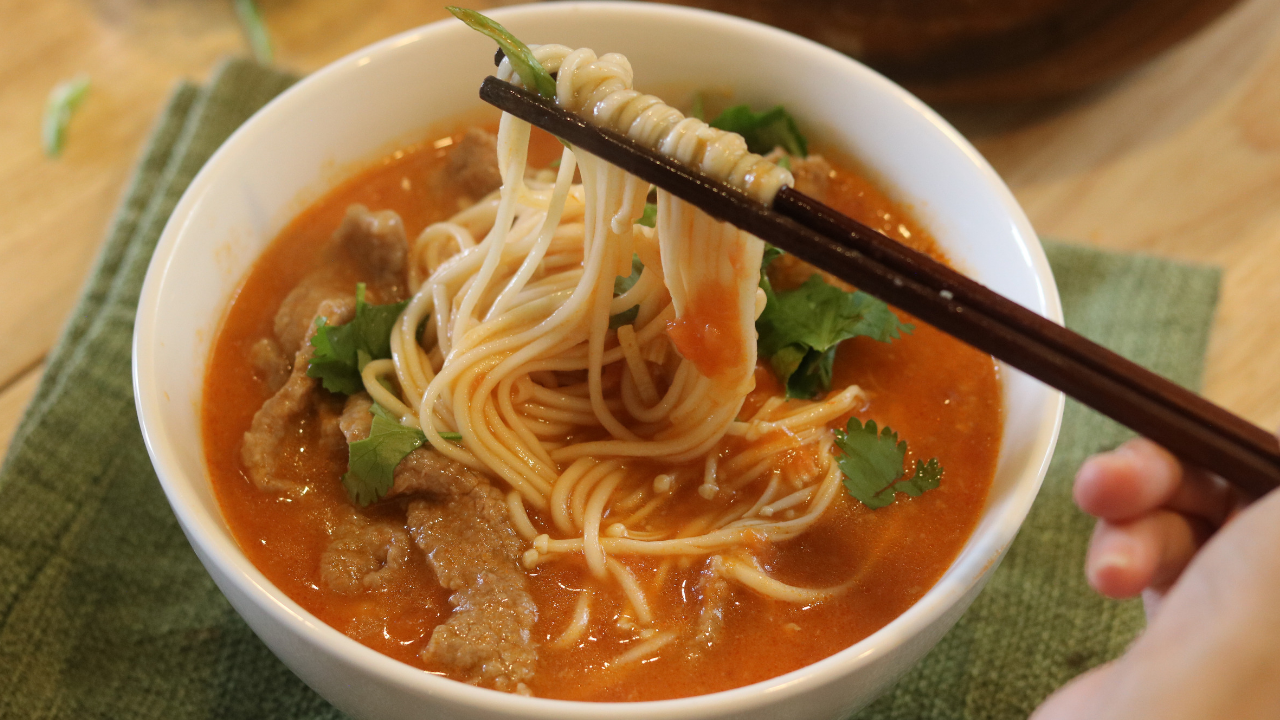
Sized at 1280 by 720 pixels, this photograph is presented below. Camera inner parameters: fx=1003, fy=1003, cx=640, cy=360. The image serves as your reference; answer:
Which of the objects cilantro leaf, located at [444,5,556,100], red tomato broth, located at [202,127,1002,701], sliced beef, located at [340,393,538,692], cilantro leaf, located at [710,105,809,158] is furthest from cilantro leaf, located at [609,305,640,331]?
cilantro leaf, located at [710,105,809,158]

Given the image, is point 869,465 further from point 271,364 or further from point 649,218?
point 271,364

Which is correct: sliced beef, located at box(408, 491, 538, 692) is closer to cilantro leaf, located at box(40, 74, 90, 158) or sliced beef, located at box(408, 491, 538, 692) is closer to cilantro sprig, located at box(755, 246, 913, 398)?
cilantro sprig, located at box(755, 246, 913, 398)

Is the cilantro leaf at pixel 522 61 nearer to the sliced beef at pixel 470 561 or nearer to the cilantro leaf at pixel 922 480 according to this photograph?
the sliced beef at pixel 470 561

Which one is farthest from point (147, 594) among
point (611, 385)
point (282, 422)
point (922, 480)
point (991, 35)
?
point (991, 35)

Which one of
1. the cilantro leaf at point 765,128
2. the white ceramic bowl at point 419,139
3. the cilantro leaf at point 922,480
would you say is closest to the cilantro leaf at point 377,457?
the white ceramic bowl at point 419,139

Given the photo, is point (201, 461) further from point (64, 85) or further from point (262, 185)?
point (64, 85)

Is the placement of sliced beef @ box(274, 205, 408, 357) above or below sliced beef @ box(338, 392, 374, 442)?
above
